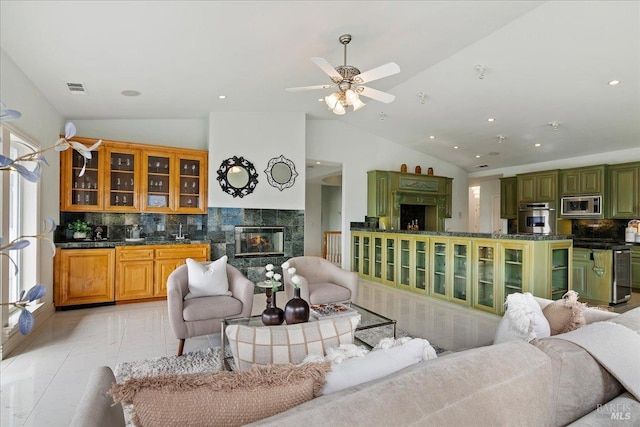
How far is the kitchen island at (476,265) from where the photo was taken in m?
4.07

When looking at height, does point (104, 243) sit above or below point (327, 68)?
below

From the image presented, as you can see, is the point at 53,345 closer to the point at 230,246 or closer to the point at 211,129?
the point at 230,246

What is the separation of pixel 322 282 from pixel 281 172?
267cm

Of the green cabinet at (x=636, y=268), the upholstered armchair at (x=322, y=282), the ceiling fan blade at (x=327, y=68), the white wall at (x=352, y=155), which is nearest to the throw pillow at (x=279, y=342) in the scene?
the upholstered armchair at (x=322, y=282)

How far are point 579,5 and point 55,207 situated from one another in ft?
21.6

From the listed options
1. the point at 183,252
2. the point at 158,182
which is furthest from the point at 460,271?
the point at 158,182

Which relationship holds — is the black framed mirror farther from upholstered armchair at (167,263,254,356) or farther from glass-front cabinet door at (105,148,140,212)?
upholstered armchair at (167,263,254,356)

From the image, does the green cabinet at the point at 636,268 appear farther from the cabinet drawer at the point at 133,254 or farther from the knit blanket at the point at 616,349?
the cabinet drawer at the point at 133,254

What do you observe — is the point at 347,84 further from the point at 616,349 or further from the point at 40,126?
the point at 40,126

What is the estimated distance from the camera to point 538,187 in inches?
288

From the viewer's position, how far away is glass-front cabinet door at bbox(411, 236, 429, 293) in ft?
17.9

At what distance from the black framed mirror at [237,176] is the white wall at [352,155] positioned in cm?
146

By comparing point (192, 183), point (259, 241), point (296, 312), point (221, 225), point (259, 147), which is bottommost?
point (296, 312)

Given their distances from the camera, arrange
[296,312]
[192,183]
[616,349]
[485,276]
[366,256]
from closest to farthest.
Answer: [616,349] → [296,312] → [485,276] → [192,183] → [366,256]
